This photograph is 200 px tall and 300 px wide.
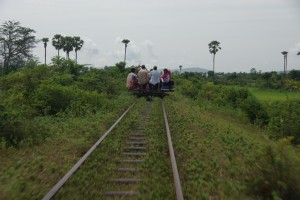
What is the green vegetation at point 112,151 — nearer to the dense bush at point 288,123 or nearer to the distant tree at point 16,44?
the dense bush at point 288,123

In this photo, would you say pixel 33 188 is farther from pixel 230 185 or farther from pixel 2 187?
pixel 230 185

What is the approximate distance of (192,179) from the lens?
6.39 m

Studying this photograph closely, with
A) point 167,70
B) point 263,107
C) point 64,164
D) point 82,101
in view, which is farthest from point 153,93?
point 64,164

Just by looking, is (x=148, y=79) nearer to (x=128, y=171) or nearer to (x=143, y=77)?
(x=143, y=77)

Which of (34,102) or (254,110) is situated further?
(254,110)

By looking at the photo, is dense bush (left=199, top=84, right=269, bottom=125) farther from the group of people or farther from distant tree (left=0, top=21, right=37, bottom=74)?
distant tree (left=0, top=21, right=37, bottom=74)

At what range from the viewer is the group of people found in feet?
61.7

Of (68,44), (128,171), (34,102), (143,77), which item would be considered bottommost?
(128,171)

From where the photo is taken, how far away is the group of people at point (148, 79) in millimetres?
18812

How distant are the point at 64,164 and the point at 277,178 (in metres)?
4.17

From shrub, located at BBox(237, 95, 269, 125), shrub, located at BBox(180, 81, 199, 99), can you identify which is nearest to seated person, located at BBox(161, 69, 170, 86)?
shrub, located at BBox(237, 95, 269, 125)

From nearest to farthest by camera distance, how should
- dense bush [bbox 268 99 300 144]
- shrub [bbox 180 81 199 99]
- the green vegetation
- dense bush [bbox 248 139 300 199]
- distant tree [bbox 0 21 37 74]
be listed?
1. dense bush [bbox 248 139 300 199]
2. the green vegetation
3. dense bush [bbox 268 99 300 144]
4. shrub [bbox 180 81 199 99]
5. distant tree [bbox 0 21 37 74]

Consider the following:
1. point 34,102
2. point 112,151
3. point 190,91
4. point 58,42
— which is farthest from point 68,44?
point 112,151

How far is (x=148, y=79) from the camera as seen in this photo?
746 inches
